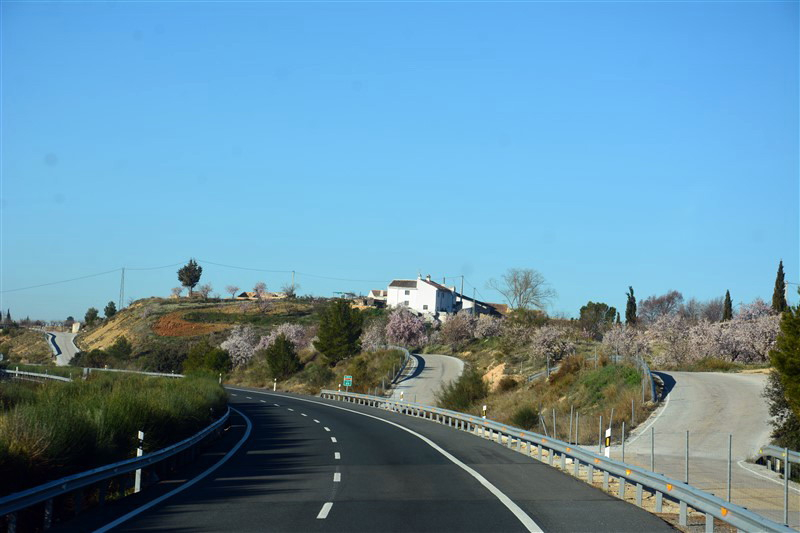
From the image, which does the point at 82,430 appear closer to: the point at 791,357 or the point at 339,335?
the point at 791,357

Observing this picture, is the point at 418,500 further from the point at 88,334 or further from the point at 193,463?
the point at 88,334

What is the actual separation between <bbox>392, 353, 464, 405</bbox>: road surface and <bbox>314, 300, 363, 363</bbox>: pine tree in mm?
7020

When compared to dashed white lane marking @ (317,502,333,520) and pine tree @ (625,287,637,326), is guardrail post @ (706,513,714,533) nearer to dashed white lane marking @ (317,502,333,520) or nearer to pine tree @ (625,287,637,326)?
dashed white lane marking @ (317,502,333,520)

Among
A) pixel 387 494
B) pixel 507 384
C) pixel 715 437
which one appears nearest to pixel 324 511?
pixel 387 494

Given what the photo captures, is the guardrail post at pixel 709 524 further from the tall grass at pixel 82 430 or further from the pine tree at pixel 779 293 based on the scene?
the pine tree at pixel 779 293

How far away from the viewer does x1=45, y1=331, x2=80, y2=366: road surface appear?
5035 inches

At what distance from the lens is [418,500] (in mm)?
15344

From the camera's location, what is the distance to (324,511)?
13.9 meters

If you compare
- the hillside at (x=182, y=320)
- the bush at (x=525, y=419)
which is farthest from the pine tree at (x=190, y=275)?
the bush at (x=525, y=419)

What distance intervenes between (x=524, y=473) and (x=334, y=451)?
741 centimetres

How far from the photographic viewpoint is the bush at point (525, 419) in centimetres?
3988

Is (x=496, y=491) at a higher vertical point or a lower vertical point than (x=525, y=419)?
higher

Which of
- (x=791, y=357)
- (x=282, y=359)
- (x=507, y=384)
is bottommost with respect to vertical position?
(x=507, y=384)

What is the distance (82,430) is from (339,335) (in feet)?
243
